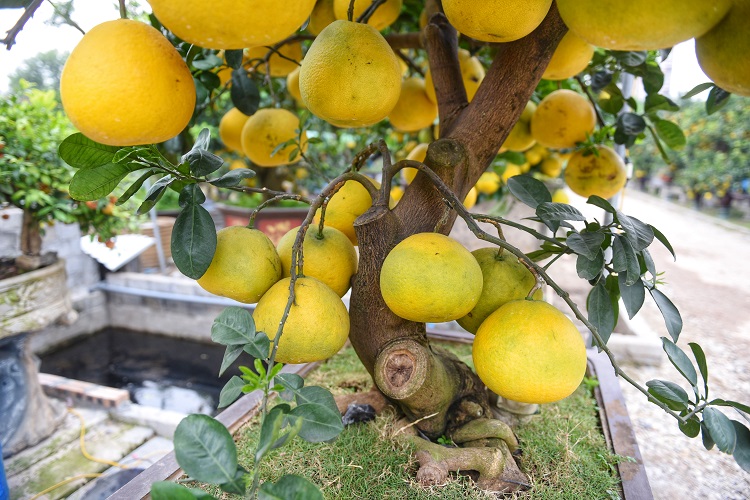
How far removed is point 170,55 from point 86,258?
413 cm

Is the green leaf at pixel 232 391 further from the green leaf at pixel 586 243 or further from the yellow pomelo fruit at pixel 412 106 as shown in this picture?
the yellow pomelo fruit at pixel 412 106

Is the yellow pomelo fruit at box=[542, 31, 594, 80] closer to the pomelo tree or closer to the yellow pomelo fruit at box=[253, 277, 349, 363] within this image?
the pomelo tree

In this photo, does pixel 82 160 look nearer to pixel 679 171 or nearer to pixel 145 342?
pixel 145 342

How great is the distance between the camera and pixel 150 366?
3508mm

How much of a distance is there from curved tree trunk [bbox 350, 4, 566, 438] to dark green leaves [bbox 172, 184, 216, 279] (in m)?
0.28

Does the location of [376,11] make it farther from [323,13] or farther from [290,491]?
[290,491]

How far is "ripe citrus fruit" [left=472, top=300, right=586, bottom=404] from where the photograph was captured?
69 cm

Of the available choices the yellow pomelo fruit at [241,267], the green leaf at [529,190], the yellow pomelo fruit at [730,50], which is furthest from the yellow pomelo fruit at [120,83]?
the green leaf at [529,190]

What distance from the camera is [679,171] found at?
11766mm

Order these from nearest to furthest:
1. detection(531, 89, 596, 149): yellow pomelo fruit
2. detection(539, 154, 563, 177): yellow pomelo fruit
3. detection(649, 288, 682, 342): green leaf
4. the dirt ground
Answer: detection(649, 288, 682, 342): green leaf → detection(531, 89, 596, 149): yellow pomelo fruit → the dirt ground → detection(539, 154, 563, 177): yellow pomelo fruit

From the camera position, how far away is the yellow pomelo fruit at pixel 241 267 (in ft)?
2.57

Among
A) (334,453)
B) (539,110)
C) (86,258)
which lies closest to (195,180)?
(334,453)

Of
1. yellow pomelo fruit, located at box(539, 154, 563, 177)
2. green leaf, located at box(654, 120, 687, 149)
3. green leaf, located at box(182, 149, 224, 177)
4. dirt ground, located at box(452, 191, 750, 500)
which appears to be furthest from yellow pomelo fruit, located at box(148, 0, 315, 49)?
dirt ground, located at box(452, 191, 750, 500)

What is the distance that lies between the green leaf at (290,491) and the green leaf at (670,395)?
0.59 meters
